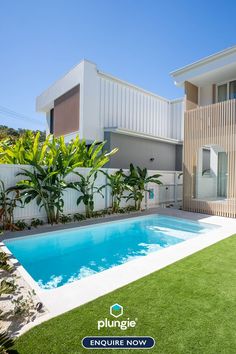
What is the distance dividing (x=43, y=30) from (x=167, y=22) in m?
7.04

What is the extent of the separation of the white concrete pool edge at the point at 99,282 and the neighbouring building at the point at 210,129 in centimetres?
529

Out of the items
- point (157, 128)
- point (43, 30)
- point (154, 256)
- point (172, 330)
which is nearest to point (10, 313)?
point (172, 330)

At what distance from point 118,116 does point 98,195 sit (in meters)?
7.27

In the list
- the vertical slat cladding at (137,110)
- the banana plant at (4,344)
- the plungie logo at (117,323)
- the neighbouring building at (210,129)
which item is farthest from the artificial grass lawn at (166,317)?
the vertical slat cladding at (137,110)

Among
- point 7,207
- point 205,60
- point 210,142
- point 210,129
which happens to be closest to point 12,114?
point 205,60

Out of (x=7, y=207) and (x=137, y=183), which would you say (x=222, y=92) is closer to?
(x=137, y=183)

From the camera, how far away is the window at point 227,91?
12320 millimetres

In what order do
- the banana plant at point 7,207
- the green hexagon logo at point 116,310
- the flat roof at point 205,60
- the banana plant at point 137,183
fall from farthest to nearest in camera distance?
the banana plant at point 137,183, the flat roof at point 205,60, the banana plant at point 7,207, the green hexagon logo at point 116,310

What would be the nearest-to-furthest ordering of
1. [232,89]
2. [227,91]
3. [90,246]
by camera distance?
[90,246] → [232,89] → [227,91]

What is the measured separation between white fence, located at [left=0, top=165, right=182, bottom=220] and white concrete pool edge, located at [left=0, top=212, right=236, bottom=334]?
256 cm

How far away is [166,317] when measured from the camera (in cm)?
307

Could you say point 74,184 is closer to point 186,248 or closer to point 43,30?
point 186,248

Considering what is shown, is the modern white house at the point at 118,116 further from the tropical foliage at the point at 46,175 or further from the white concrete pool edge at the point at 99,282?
the white concrete pool edge at the point at 99,282

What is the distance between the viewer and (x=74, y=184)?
32.5 feet
